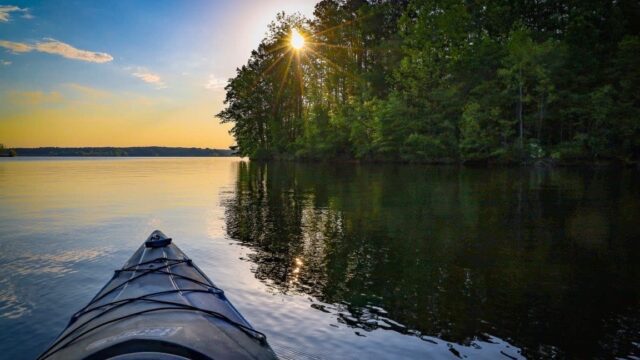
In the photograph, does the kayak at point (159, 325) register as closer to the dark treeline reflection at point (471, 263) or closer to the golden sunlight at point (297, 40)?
the dark treeline reflection at point (471, 263)

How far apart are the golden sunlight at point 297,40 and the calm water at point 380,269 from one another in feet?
193

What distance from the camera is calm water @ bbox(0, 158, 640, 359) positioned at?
20.7ft

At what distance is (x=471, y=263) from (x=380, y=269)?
96.5 inches

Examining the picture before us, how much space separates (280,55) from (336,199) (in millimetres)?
61279

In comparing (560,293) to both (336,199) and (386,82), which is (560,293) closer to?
(336,199)

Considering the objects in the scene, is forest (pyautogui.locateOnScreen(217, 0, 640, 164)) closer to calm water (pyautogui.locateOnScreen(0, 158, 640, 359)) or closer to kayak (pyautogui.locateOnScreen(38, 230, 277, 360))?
calm water (pyautogui.locateOnScreen(0, 158, 640, 359))

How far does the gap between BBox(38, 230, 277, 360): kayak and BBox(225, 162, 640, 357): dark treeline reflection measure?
8.83 ft

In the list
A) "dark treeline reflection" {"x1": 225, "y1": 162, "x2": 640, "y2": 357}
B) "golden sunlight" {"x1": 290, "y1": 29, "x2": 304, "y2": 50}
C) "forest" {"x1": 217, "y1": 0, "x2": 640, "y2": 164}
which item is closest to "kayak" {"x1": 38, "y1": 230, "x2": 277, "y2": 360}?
"dark treeline reflection" {"x1": 225, "y1": 162, "x2": 640, "y2": 357}

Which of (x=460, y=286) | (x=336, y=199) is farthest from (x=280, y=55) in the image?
(x=460, y=286)

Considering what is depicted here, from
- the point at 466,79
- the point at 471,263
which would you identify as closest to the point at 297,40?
the point at 466,79

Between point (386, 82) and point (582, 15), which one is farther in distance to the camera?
point (386, 82)

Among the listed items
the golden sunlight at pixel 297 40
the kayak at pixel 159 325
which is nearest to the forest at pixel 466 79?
the golden sunlight at pixel 297 40

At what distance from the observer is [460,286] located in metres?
8.66

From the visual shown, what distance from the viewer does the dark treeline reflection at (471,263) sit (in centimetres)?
672
